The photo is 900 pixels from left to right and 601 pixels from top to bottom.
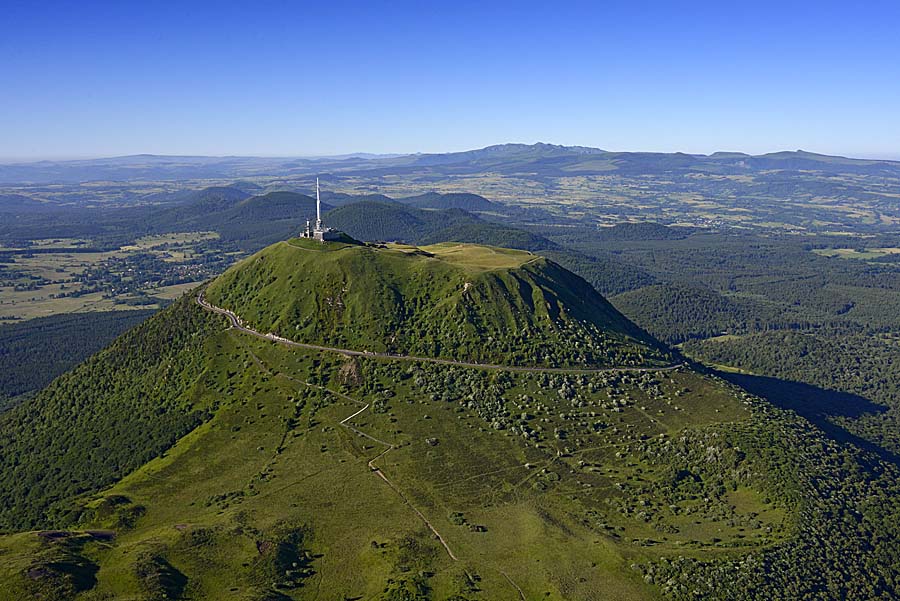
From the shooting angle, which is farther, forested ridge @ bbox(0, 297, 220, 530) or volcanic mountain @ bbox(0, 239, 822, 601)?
forested ridge @ bbox(0, 297, 220, 530)

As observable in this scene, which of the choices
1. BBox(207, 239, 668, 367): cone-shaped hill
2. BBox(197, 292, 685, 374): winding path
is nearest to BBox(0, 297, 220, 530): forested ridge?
BBox(207, 239, 668, 367): cone-shaped hill

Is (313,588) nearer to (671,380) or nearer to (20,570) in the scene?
(20,570)

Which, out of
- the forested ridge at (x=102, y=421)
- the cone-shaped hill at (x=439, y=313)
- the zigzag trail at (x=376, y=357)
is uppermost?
the cone-shaped hill at (x=439, y=313)

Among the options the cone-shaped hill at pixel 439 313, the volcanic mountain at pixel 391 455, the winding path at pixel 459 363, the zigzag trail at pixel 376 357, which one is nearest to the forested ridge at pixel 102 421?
the volcanic mountain at pixel 391 455

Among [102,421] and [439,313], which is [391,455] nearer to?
[439,313]

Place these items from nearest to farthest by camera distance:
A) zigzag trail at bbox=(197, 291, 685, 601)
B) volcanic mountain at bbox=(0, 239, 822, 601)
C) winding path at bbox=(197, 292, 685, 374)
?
volcanic mountain at bbox=(0, 239, 822, 601) → zigzag trail at bbox=(197, 291, 685, 601) → winding path at bbox=(197, 292, 685, 374)

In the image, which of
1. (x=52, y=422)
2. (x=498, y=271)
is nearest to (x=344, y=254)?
(x=498, y=271)

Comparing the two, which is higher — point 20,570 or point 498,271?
point 498,271

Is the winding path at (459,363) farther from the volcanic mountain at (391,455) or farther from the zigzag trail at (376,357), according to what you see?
the volcanic mountain at (391,455)

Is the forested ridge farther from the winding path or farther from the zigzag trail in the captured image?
the winding path
